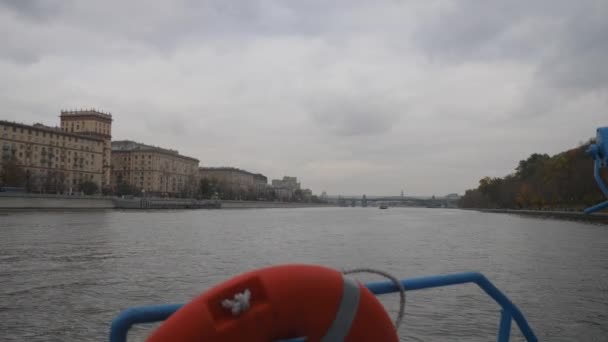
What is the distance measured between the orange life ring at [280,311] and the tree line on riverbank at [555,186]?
140 ft

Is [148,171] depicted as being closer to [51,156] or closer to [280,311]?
[51,156]

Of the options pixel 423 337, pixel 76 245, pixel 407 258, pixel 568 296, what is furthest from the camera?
pixel 76 245

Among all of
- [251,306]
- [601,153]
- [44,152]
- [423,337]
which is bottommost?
[423,337]

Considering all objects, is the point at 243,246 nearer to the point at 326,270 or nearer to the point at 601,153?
the point at 601,153

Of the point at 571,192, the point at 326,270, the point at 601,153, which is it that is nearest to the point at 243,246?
the point at 601,153

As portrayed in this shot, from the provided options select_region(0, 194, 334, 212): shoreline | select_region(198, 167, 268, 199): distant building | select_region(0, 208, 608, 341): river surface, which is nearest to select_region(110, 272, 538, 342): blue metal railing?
select_region(0, 208, 608, 341): river surface

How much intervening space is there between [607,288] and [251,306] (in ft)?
45.4

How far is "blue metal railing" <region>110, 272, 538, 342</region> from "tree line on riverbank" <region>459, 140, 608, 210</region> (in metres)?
40.9

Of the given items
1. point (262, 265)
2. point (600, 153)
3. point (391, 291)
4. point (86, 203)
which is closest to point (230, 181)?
point (86, 203)

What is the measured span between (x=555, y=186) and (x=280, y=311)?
8593 cm

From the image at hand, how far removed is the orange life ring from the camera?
6.45 ft

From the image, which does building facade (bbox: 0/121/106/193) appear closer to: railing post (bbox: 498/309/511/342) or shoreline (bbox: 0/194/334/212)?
shoreline (bbox: 0/194/334/212)

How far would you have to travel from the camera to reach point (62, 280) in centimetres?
1276

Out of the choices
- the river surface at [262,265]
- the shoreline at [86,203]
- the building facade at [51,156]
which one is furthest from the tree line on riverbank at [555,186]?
the building facade at [51,156]
